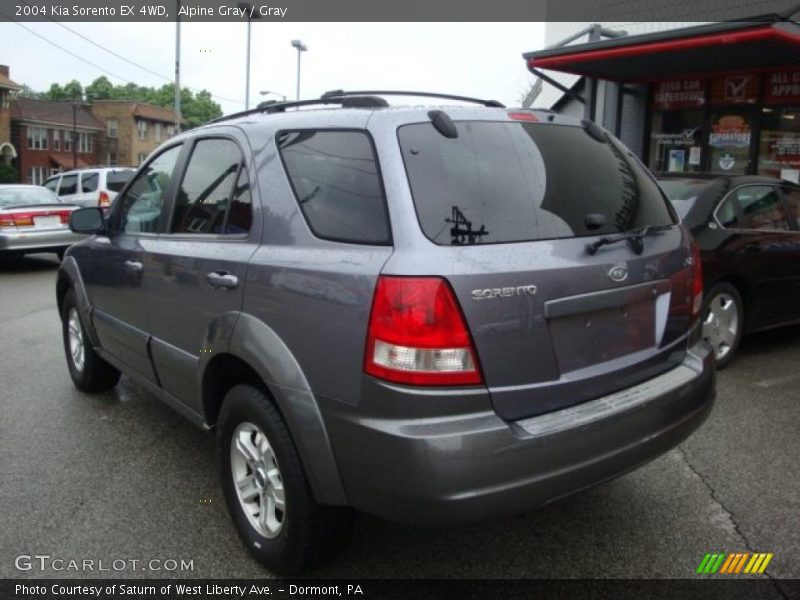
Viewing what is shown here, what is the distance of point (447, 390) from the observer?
7.48 feet

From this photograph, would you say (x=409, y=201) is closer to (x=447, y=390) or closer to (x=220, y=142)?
(x=447, y=390)

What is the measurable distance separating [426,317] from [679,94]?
11185 mm

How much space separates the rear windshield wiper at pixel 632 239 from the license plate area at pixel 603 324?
156 millimetres

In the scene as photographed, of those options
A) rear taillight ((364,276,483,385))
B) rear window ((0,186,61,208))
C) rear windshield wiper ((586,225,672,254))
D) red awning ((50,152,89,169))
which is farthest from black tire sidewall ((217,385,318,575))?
red awning ((50,152,89,169))

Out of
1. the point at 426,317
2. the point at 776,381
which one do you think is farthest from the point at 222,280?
the point at 776,381

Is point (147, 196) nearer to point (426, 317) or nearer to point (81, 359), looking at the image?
point (81, 359)

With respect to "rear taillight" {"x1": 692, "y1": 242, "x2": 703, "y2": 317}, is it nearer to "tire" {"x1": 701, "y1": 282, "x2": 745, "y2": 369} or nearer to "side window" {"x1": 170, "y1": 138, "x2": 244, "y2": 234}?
"side window" {"x1": 170, "y1": 138, "x2": 244, "y2": 234}

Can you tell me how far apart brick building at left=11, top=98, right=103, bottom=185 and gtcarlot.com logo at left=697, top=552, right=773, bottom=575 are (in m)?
54.1

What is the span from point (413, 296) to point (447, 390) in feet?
1.05

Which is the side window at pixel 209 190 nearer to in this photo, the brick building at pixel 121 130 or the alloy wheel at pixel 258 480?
the alloy wheel at pixel 258 480

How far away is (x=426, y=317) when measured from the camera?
7.44ft

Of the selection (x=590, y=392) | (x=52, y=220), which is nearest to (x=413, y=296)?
(x=590, y=392)

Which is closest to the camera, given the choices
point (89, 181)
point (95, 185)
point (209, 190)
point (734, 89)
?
point (209, 190)

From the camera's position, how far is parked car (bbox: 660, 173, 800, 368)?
212 inches
